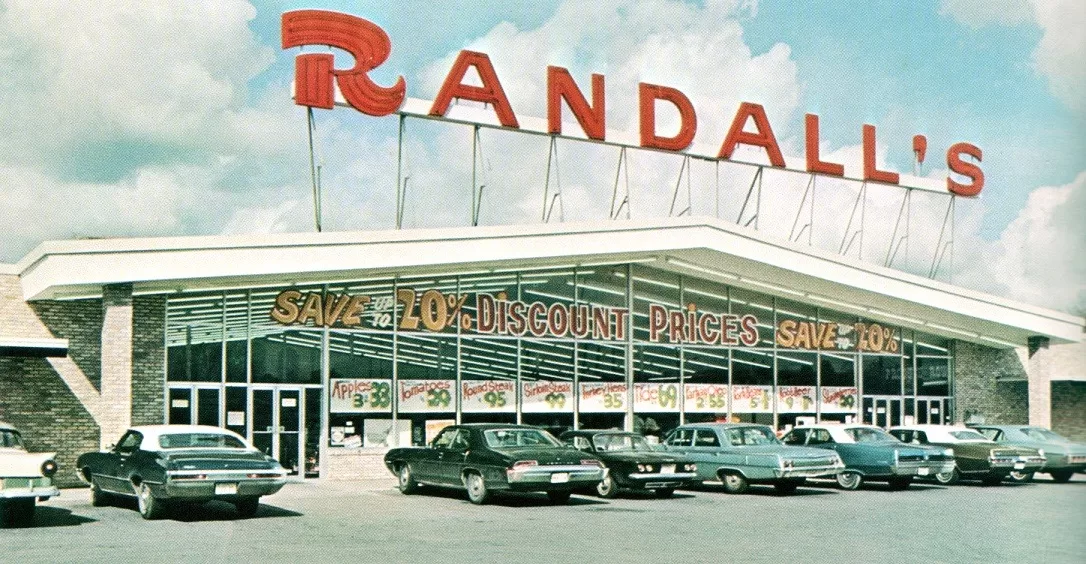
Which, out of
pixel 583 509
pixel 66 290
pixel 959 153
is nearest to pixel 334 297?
pixel 66 290

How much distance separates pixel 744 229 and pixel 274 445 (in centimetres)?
1249

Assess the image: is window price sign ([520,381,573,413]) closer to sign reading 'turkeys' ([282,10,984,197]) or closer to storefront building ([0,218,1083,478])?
storefront building ([0,218,1083,478])

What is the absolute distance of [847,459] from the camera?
22.6 m

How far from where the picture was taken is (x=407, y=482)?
20.3 metres

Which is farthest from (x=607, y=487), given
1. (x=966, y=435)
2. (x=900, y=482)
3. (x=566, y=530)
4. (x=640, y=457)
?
(x=966, y=435)

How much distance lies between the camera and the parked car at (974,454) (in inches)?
933

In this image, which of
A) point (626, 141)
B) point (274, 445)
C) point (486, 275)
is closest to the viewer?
point (274, 445)

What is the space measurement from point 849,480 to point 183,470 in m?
13.7

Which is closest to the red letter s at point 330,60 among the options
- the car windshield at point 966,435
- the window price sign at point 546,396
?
the window price sign at point 546,396

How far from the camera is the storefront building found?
68.5ft

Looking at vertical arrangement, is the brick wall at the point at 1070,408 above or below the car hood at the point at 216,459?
below

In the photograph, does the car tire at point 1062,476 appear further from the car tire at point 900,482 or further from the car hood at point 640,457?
the car hood at point 640,457

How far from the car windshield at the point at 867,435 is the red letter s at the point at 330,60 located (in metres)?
12.5

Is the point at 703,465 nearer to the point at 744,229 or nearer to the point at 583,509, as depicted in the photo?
the point at 583,509
